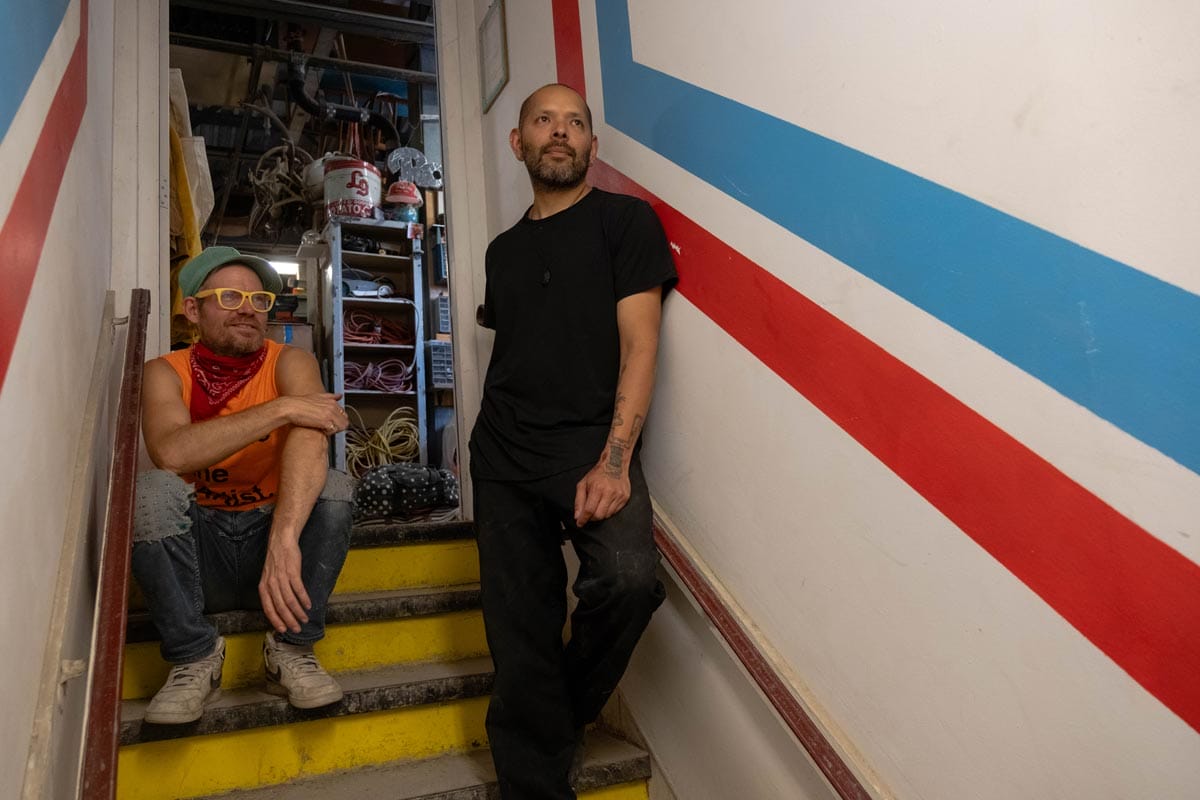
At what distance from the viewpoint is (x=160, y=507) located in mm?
1817

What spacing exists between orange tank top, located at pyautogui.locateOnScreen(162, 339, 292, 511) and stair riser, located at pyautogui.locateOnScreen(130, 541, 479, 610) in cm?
50

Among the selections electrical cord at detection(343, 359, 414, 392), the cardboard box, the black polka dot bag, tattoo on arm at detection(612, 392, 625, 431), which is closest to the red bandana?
tattoo on arm at detection(612, 392, 625, 431)

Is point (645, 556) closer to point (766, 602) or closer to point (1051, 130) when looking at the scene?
point (766, 602)

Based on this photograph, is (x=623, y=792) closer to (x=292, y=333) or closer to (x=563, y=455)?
(x=563, y=455)

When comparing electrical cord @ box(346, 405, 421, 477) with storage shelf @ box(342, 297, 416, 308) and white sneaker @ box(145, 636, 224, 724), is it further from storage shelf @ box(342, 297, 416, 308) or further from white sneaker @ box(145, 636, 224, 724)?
white sneaker @ box(145, 636, 224, 724)

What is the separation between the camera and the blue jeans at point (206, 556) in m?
1.80

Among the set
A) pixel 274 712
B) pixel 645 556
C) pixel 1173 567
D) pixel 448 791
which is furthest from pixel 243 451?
pixel 1173 567

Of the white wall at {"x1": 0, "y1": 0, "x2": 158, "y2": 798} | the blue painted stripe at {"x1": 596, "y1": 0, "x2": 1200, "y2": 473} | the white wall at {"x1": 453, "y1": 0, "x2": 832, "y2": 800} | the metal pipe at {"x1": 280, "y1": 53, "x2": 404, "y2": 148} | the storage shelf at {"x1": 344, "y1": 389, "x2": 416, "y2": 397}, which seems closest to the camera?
the blue painted stripe at {"x1": 596, "y1": 0, "x2": 1200, "y2": 473}

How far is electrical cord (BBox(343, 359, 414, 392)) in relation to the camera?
19.8ft

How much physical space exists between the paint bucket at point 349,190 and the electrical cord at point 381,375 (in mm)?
1123

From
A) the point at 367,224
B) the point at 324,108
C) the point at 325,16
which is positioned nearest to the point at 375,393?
the point at 367,224

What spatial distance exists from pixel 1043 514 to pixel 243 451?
1.87 metres

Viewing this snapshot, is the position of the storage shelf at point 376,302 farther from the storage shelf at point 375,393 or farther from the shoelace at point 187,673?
the shoelace at point 187,673

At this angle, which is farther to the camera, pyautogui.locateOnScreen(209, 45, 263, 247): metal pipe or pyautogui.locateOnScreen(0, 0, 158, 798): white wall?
pyautogui.locateOnScreen(209, 45, 263, 247): metal pipe
